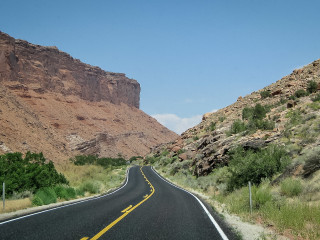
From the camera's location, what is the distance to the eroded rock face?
8831cm

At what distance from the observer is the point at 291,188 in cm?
1030

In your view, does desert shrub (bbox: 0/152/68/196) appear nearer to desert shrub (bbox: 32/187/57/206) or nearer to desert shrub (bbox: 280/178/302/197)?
desert shrub (bbox: 32/187/57/206)

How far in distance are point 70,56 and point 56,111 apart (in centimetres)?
3428

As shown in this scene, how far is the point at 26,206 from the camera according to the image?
43.2ft

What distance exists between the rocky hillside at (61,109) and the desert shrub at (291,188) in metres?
49.0

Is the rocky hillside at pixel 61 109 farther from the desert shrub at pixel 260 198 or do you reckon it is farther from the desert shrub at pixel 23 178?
the desert shrub at pixel 260 198

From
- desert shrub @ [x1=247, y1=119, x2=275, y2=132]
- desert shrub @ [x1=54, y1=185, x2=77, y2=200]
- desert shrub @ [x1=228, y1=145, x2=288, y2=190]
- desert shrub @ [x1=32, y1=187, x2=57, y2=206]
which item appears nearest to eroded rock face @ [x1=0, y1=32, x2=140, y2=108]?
desert shrub @ [x1=54, y1=185, x2=77, y2=200]

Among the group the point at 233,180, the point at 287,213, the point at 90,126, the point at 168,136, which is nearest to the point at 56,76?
the point at 90,126

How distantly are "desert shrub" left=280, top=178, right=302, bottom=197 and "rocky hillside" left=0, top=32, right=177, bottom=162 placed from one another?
4902 cm

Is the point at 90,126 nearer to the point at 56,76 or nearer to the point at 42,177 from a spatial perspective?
the point at 56,76

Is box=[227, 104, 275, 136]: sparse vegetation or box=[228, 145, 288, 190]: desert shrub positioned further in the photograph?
box=[227, 104, 275, 136]: sparse vegetation

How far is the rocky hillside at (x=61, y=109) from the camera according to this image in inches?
2510

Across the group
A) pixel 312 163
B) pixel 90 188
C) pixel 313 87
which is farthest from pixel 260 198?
pixel 313 87

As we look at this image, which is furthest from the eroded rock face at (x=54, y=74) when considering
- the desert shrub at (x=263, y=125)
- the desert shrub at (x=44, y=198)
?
the desert shrub at (x=44, y=198)
